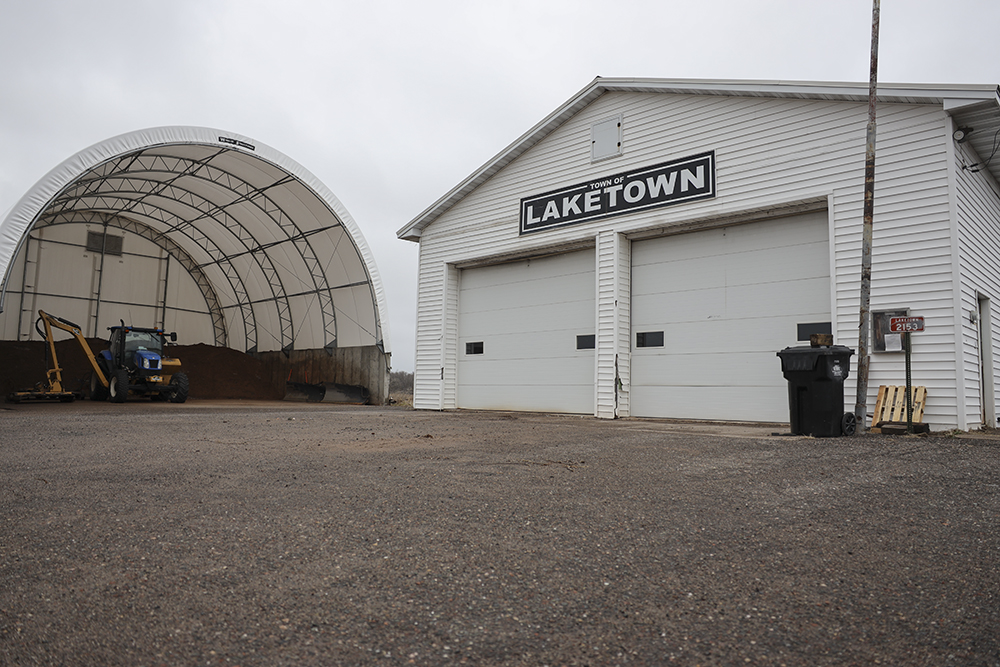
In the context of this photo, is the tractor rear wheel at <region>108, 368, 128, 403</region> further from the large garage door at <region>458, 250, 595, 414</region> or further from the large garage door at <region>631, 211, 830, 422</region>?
the large garage door at <region>631, 211, 830, 422</region>

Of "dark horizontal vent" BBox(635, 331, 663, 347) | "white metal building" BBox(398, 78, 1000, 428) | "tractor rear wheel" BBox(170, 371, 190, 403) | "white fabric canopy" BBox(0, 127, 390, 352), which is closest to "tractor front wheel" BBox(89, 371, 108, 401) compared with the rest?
"tractor rear wheel" BBox(170, 371, 190, 403)

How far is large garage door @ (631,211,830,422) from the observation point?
11453 mm

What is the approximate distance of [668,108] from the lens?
13.4m

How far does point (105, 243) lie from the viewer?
2705cm

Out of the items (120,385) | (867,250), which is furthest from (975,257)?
(120,385)

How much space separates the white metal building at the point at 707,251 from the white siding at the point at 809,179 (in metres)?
0.03

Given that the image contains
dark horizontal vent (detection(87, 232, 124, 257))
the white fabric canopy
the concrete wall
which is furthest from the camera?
dark horizontal vent (detection(87, 232, 124, 257))

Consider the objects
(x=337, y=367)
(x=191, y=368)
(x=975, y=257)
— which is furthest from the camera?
(x=191, y=368)

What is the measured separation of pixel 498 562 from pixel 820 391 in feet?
23.9

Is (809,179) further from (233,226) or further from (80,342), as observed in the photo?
(233,226)

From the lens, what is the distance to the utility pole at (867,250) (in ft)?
31.7

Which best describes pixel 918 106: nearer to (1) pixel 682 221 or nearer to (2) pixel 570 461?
(1) pixel 682 221

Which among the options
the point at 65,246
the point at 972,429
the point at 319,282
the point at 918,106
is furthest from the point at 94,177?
the point at 972,429

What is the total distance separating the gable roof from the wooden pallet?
4.29 m
